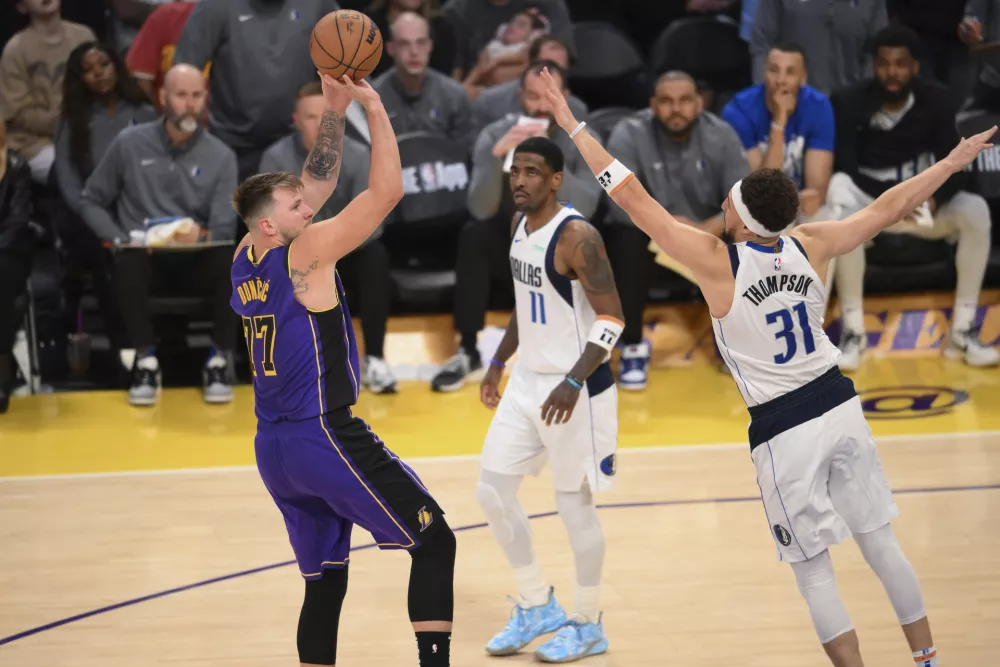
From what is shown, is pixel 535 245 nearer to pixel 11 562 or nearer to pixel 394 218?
pixel 11 562

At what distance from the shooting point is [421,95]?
9.67 meters

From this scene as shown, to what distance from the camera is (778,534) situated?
14.6ft

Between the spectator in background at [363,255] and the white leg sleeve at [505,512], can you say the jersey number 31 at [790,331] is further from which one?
the spectator in background at [363,255]

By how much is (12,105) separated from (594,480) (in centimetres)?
623

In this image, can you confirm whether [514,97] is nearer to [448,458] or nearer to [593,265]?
[448,458]

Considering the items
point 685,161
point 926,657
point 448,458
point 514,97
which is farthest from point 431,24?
point 926,657

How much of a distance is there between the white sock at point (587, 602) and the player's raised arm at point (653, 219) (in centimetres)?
144

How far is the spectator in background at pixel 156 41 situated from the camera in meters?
9.84

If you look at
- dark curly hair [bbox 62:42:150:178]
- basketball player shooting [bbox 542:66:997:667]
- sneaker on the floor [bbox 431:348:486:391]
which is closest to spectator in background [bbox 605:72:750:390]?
sneaker on the floor [bbox 431:348:486:391]

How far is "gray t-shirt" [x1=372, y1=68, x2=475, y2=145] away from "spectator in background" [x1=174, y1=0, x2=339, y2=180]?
57 cm

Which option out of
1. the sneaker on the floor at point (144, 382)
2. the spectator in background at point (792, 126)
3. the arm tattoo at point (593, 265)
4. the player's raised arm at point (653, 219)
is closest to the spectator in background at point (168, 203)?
the sneaker on the floor at point (144, 382)

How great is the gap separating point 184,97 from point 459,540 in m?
3.98

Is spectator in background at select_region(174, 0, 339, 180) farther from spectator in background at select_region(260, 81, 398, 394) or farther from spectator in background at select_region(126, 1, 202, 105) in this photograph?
spectator in background at select_region(260, 81, 398, 394)

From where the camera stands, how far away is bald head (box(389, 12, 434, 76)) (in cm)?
944
